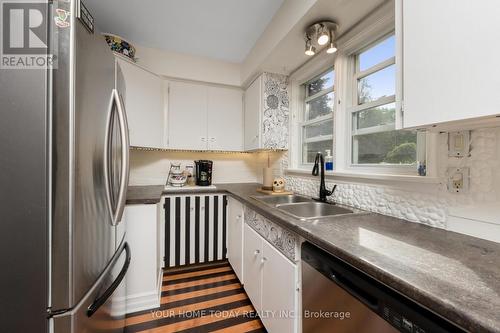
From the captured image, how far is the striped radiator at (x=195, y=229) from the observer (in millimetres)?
2100

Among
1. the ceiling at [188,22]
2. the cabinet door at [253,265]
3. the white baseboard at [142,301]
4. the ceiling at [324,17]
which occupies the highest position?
the ceiling at [188,22]

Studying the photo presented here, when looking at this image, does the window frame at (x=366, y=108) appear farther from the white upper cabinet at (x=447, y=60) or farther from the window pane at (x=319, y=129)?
the white upper cabinet at (x=447, y=60)

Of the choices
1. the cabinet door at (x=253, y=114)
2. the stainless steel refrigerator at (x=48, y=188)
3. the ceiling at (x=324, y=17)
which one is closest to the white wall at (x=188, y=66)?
→ the cabinet door at (x=253, y=114)

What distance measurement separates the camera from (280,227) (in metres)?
1.15

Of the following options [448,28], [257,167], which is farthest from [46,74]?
[257,167]

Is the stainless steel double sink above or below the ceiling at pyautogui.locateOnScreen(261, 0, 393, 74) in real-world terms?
below

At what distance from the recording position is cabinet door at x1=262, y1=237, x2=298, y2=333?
1019 millimetres

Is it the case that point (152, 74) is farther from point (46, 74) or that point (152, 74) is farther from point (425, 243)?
point (425, 243)

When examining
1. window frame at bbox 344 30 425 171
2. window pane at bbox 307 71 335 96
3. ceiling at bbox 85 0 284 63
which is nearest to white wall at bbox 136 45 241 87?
ceiling at bbox 85 0 284 63

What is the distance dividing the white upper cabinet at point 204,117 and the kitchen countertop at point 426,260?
176cm

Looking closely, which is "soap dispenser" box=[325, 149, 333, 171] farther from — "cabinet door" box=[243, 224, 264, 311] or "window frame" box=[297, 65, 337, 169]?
"cabinet door" box=[243, 224, 264, 311]

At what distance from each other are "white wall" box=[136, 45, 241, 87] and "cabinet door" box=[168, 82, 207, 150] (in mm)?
126

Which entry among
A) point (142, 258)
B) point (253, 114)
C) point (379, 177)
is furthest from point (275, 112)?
point (142, 258)

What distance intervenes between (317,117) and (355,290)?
5.22 ft
